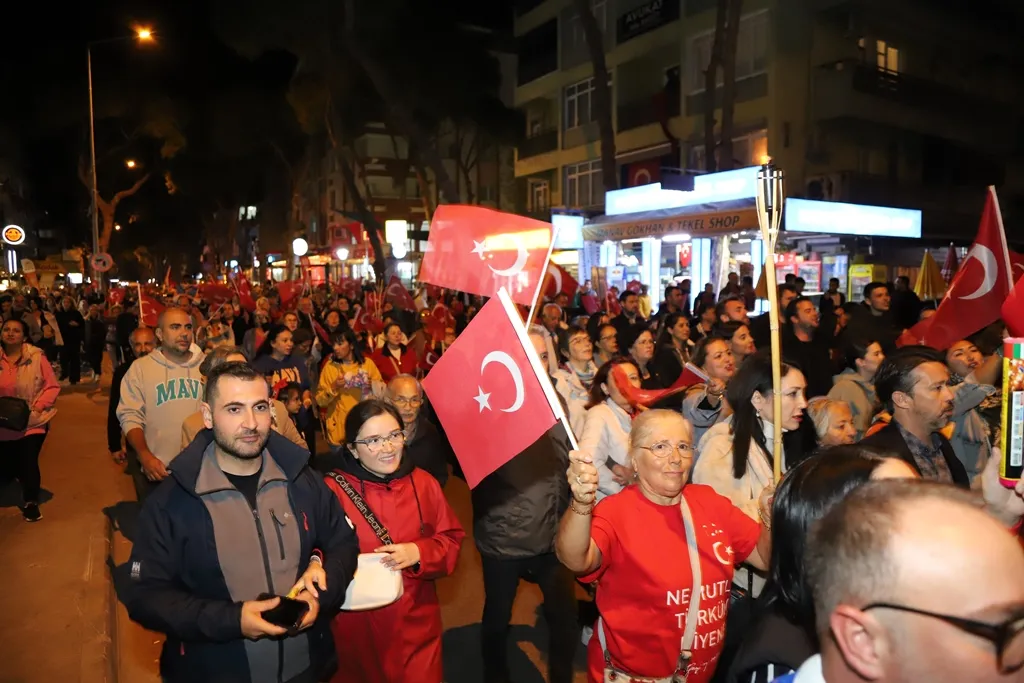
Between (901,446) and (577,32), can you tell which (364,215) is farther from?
(901,446)

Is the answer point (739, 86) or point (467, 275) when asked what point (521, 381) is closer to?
point (467, 275)

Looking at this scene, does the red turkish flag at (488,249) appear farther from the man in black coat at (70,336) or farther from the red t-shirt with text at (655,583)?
the man in black coat at (70,336)

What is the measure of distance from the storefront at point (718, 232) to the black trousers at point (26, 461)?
37.2 feet

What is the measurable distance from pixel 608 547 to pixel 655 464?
0.35 metres

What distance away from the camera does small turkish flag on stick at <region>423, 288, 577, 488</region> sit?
2.64m

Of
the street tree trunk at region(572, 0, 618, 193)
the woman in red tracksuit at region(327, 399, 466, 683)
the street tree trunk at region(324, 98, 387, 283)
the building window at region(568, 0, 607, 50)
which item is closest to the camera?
the woman in red tracksuit at region(327, 399, 466, 683)

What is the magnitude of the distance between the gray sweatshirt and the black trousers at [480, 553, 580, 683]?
275 centimetres

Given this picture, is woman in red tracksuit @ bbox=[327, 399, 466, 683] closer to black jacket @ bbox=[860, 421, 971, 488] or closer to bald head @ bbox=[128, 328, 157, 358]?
black jacket @ bbox=[860, 421, 971, 488]

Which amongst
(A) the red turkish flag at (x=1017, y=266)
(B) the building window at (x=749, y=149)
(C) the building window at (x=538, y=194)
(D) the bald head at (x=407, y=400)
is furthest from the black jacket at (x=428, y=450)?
(C) the building window at (x=538, y=194)

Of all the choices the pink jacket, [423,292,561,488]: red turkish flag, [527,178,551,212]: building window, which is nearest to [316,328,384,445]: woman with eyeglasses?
the pink jacket

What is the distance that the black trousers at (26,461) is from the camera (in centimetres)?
673

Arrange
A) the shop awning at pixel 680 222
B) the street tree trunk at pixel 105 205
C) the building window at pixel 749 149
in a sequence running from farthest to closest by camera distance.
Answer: the street tree trunk at pixel 105 205
the building window at pixel 749 149
the shop awning at pixel 680 222

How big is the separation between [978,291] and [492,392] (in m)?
3.92

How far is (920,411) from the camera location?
340 centimetres
